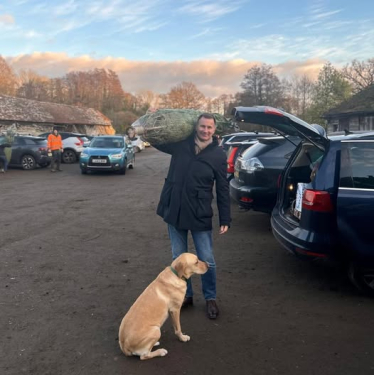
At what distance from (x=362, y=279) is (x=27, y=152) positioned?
1697 cm

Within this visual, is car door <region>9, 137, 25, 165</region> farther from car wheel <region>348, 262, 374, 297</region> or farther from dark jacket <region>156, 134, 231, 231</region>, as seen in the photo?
car wheel <region>348, 262, 374, 297</region>

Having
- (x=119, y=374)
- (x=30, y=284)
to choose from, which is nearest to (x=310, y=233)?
(x=119, y=374)

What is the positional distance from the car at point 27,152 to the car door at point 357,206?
16579 mm

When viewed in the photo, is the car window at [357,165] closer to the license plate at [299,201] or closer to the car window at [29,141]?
the license plate at [299,201]

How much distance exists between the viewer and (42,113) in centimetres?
3875

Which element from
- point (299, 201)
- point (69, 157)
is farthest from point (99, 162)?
point (299, 201)

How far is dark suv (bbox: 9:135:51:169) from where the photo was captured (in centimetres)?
1803

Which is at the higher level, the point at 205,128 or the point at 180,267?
the point at 205,128

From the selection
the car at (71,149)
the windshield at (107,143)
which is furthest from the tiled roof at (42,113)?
the windshield at (107,143)

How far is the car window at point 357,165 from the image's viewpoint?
3.88m

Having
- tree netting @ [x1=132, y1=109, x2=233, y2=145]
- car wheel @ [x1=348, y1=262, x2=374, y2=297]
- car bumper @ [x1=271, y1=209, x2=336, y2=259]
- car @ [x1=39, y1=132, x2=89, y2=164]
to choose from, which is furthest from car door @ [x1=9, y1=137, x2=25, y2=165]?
car wheel @ [x1=348, y1=262, x2=374, y2=297]

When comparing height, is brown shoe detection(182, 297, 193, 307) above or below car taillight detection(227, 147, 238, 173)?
below

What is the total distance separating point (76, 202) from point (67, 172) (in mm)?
7749

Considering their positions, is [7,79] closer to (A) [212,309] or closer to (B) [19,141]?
(B) [19,141]
